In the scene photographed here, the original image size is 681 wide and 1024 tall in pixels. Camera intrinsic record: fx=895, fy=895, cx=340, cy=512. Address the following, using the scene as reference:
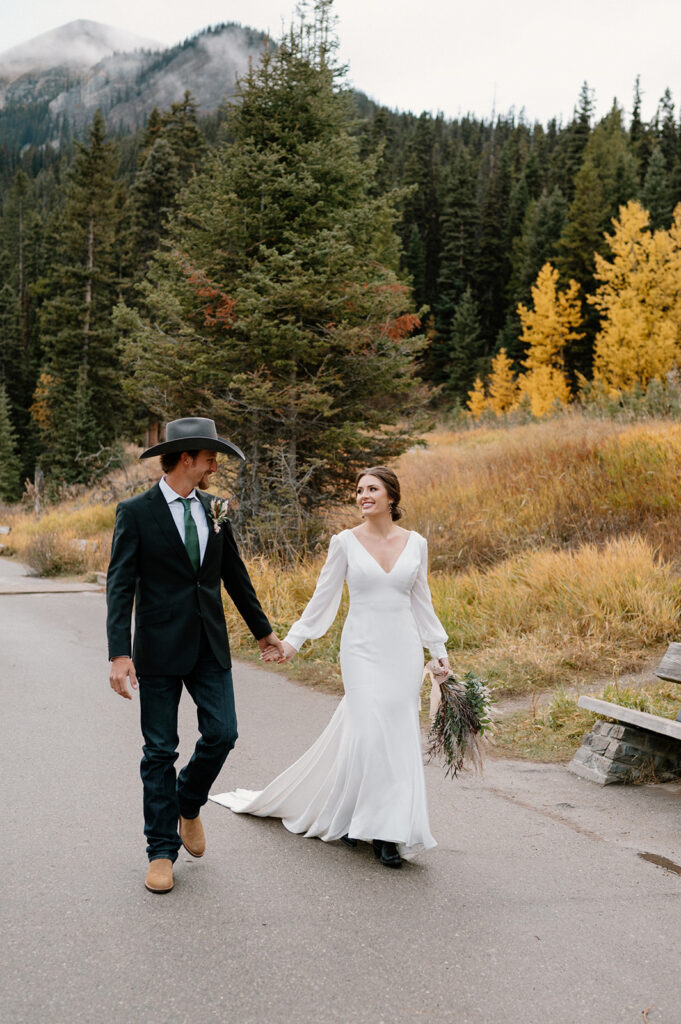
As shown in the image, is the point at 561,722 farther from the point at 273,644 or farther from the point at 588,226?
the point at 588,226

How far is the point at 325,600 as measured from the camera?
4816mm

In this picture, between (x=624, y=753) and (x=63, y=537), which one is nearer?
(x=624, y=753)

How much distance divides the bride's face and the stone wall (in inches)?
92.8

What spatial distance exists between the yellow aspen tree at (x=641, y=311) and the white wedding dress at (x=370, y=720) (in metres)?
33.2

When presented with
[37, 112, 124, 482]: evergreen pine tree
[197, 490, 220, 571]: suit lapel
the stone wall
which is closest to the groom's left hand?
[197, 490, 220, 571]: suit lapel

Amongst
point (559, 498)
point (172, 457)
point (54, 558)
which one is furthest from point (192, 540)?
point (54, 558)

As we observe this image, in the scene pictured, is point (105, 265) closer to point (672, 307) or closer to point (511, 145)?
point (672, 307)

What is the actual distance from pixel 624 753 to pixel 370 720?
212 centimetres

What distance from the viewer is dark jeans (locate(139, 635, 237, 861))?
158 inches

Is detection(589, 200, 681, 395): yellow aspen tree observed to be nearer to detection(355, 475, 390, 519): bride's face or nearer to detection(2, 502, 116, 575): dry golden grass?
detection(2, 502, 116, 575): dry golden grass

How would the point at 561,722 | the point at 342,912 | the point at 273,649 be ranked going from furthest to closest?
the point at 561,722
the point at 273,649
the point at 342,912

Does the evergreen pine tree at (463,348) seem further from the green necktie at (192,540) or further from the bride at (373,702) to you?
the green necktie at (192,540)

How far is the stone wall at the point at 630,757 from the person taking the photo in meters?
5.64

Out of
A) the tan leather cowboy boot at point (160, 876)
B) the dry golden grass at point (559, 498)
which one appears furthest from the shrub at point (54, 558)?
the tan leather cowboy boot at point (160, 876)
